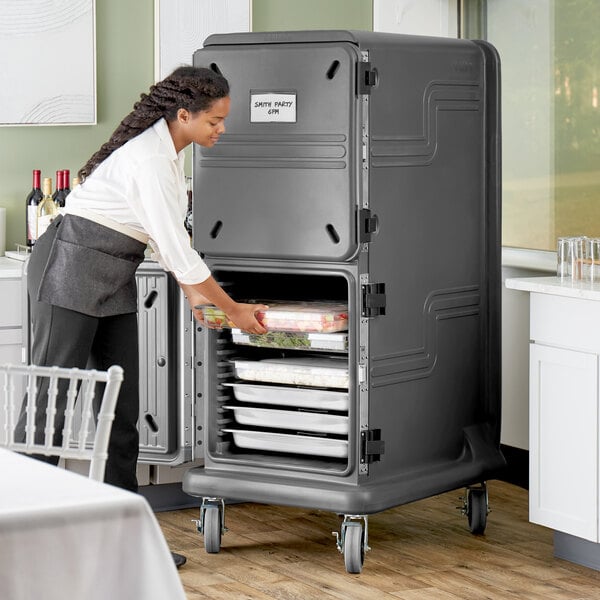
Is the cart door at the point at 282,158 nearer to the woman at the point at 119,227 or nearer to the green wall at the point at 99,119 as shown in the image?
the woman at the point at 119,227

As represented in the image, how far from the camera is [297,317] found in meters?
3.65

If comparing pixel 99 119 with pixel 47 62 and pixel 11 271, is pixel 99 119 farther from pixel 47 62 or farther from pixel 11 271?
pixel 11 271

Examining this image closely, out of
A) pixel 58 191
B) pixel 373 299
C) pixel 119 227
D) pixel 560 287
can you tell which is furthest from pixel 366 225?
pixel 58 191

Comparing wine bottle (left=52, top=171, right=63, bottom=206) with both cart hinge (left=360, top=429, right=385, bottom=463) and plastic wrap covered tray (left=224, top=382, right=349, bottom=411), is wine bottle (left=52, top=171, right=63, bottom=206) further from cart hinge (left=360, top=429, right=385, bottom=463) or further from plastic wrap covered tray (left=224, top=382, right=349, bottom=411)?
cart hinge (left=360, top=429, right=385, bottom=463)

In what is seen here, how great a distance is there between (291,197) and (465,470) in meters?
1.05

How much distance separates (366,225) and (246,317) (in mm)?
436

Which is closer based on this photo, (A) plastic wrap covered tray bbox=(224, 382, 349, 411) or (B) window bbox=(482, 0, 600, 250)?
(A) plastic wrap covered tray bbox=(224, 382, 349, 411)

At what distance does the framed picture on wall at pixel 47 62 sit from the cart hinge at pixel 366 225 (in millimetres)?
1574

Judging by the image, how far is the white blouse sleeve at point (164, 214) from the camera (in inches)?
132

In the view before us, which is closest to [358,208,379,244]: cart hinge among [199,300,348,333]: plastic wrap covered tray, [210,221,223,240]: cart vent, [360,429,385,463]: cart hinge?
[199,300,348,333]: plastic wrap covered tray

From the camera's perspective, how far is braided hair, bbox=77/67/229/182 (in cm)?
345

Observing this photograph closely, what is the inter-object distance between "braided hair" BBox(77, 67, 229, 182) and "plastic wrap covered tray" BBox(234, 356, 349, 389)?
794 millimetres

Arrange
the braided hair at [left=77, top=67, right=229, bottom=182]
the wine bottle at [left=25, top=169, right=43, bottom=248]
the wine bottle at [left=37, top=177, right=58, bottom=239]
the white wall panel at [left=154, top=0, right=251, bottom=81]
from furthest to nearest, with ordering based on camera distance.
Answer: the white wall panel at [left=154, top=0, right=251, bottom=81], the wine bottle at [left=25, top=169, right=43, bottom=248], the wine bottle at [left=37, top=177, right=58, bottom=239], the braided hair at [left=77, top=67, right=229, bottom=182]

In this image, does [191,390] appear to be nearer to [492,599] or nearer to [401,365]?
[401,365]
